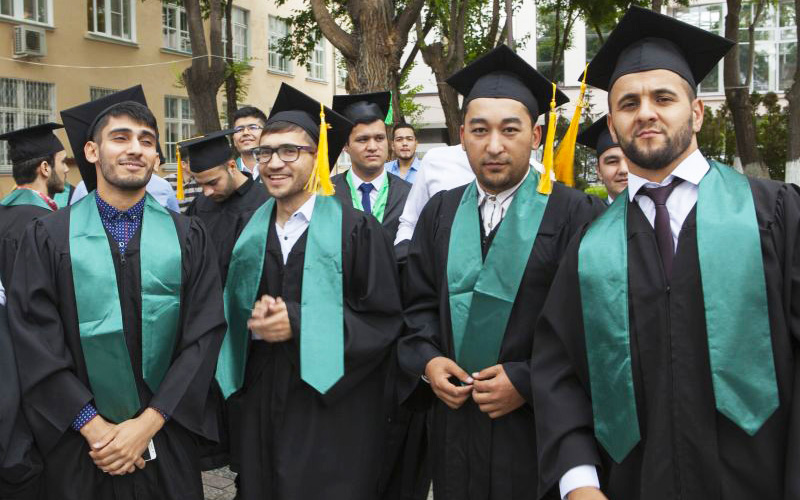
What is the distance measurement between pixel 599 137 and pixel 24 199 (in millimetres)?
3804

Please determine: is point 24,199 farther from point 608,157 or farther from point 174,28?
point 174,28

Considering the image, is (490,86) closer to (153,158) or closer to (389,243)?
(389,243)

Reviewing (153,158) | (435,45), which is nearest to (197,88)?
(435,45)

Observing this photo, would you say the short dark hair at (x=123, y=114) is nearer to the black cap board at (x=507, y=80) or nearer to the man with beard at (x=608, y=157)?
the black cap board at (x=507, y=80)

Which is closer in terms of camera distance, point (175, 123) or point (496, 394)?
point (496, 394)

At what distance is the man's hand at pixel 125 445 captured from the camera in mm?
2693

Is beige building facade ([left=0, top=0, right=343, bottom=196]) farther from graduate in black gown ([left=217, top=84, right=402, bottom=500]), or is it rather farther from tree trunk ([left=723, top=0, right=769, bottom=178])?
graduate in black gown ([left=217, top=84, right=402, bottom=500])

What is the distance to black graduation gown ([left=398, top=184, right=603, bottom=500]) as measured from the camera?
267 cm

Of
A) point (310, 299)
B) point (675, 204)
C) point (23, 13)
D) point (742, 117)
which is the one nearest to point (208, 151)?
point (310, 299)

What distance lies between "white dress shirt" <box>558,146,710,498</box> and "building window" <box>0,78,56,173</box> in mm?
15564

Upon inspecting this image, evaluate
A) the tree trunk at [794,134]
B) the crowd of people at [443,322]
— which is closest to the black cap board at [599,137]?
the crowd of people at [443,322]

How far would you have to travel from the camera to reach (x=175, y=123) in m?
19.9

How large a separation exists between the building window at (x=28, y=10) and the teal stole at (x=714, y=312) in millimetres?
16439

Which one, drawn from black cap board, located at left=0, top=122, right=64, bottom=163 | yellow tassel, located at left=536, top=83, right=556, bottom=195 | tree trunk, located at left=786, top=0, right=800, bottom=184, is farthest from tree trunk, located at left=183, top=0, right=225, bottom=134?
yellow tassel, located at left=536, top=83, right=556, bottom=195
